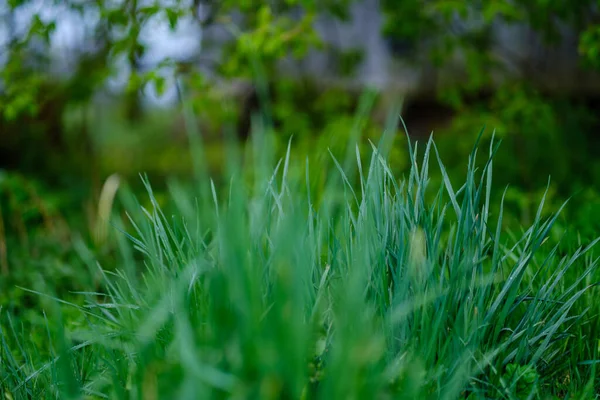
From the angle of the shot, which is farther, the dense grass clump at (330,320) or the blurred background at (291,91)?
the blurred background at (291,91)

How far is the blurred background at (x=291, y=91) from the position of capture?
11.5ft

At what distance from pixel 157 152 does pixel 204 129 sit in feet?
2.45

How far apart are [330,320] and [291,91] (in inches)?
152

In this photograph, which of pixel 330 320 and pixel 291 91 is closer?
pixel 330 320

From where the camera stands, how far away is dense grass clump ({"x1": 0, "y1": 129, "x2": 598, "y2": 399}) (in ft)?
3.38

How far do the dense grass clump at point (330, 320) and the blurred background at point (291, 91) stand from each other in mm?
279

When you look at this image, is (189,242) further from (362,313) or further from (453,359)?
(453,359)

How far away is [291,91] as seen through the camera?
16.8 feet

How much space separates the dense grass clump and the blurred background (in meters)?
0.28

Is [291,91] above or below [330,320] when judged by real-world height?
below

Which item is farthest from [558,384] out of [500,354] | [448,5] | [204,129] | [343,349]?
[204,129]

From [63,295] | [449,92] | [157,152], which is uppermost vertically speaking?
[449,92]

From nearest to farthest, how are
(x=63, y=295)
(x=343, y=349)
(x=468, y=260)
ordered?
(x=343, y=349), (x=468, y=260), (x=63, y=295)

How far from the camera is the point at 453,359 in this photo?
4.42ft
